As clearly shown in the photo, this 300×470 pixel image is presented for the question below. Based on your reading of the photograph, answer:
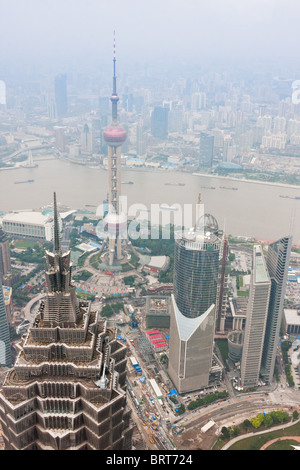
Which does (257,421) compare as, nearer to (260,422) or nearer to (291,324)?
(260,422)

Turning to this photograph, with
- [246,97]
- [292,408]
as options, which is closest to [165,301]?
[292,408]

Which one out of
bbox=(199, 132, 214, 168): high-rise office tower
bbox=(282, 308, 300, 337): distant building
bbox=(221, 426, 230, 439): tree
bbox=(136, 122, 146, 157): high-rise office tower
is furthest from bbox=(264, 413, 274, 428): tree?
bbox=(136, 122, 146, 157): high-rise office tower

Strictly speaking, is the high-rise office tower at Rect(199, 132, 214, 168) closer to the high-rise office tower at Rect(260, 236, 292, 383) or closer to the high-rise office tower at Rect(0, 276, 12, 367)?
the high-rise office tower at Rect(260, 236, 292, 383)

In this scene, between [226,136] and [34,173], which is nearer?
[34,173]

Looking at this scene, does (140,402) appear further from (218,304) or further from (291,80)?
(291,80)

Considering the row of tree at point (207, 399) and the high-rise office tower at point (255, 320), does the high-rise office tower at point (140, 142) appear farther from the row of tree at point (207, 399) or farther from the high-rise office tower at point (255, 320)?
the row of tree at point (207, 399)

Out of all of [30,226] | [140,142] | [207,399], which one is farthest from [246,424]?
[140,142]
